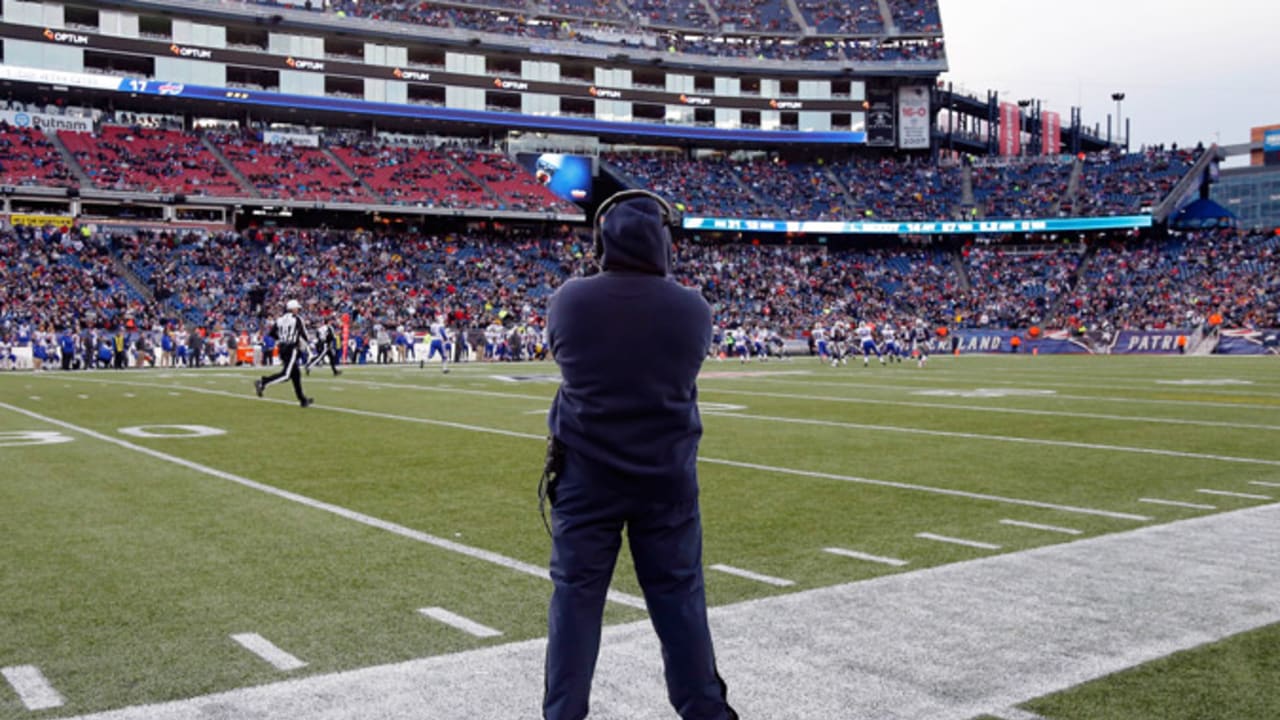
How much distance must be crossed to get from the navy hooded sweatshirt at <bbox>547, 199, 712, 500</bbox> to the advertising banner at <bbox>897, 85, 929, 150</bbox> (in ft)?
222

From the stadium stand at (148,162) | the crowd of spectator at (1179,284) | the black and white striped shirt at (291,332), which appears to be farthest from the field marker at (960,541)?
the stadium stand at (148,162)

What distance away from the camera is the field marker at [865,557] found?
5.64 m

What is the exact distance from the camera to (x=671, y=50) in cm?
6400

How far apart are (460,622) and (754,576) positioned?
5.34 feet

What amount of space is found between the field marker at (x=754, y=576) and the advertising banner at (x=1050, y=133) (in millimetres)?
78043

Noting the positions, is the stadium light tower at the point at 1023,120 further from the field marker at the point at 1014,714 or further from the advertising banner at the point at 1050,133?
the field marker at the point at 1014,714

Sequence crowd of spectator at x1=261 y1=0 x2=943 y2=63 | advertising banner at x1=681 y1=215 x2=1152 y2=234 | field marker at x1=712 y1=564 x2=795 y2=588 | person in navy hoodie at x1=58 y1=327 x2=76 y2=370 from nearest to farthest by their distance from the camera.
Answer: field marker at x1=712 y1=564 x2=795 y2=588 < person in navy hoodie at x1=58 y1=327 x2=76 y2=370 < advertising banner at x1=681 y1=215 x2=1152 y2=234 < crowd of spectator at x1=261 y1=0 x2=943 y2=63

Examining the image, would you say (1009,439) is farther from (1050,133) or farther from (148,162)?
(1050,133)

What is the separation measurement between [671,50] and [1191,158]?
3152 cm

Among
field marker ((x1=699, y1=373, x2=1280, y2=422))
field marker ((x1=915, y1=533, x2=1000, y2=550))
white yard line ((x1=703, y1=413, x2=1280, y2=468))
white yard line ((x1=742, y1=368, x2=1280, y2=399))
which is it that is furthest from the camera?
white yard line ((x1=742, y1=368, x2=1280, y2=399))

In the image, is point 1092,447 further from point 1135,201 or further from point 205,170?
point 1135,201

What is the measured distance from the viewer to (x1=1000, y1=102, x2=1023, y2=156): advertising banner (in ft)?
242

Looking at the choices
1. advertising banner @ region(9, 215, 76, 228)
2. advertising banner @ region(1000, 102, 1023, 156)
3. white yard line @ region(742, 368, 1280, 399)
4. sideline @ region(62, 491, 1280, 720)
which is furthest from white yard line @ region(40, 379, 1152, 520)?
advertising banner @ region(1000, 102, 1023, 156)

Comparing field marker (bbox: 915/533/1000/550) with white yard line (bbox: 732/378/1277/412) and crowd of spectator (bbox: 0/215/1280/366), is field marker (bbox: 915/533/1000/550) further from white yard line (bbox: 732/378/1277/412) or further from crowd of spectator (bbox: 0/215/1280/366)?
crowd of spectator (bbox: 0/215/1280/366)
